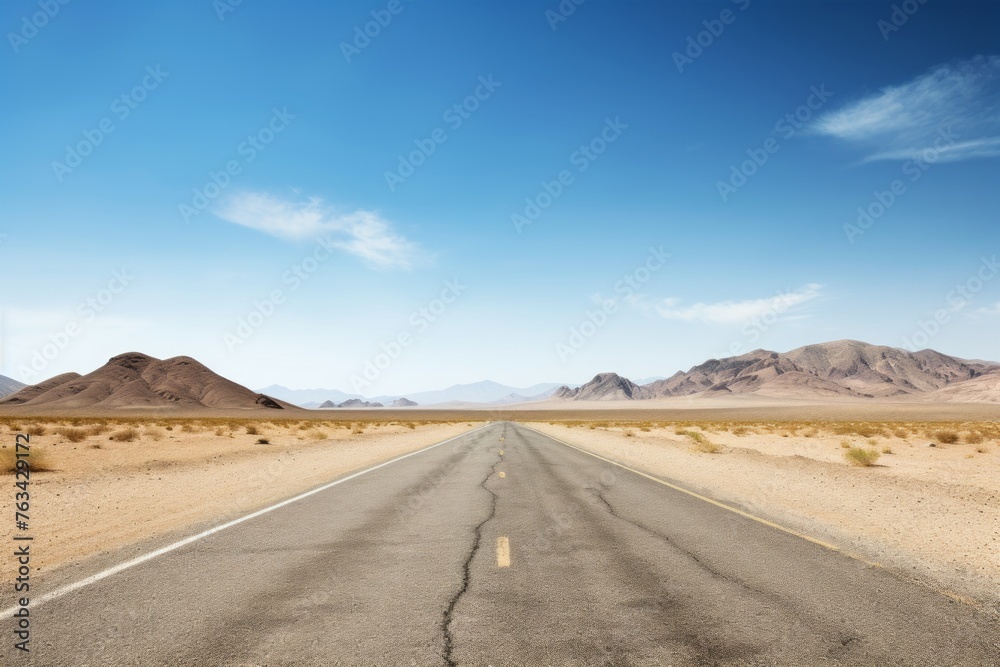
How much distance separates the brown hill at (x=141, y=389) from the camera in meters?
127

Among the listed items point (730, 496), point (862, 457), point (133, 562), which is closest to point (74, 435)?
point (133, 562)

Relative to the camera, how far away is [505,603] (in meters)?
5.09

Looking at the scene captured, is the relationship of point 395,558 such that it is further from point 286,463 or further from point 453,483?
point 286,463

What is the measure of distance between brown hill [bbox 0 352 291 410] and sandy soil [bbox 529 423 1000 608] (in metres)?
138

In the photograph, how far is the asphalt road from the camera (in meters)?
4.09

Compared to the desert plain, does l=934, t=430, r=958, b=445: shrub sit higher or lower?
higher

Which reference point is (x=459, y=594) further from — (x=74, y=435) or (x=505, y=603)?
(x=74, y=435)

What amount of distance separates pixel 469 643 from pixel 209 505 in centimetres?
891

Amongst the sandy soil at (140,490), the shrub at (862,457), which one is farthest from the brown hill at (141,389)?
the shrub at (862,457)

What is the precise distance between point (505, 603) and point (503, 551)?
1964mm

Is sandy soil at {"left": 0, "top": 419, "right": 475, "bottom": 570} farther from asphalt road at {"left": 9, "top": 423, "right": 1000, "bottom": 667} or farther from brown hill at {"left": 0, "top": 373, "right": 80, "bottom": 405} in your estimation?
brown hill at {"left": 0, "top": 373, "right": 80, "bottom": 405}

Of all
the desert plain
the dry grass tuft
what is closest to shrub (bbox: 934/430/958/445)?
Result: the desert plain

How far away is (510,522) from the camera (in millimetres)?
9086

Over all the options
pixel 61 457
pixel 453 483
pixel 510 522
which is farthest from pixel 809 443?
pixel 61 457
